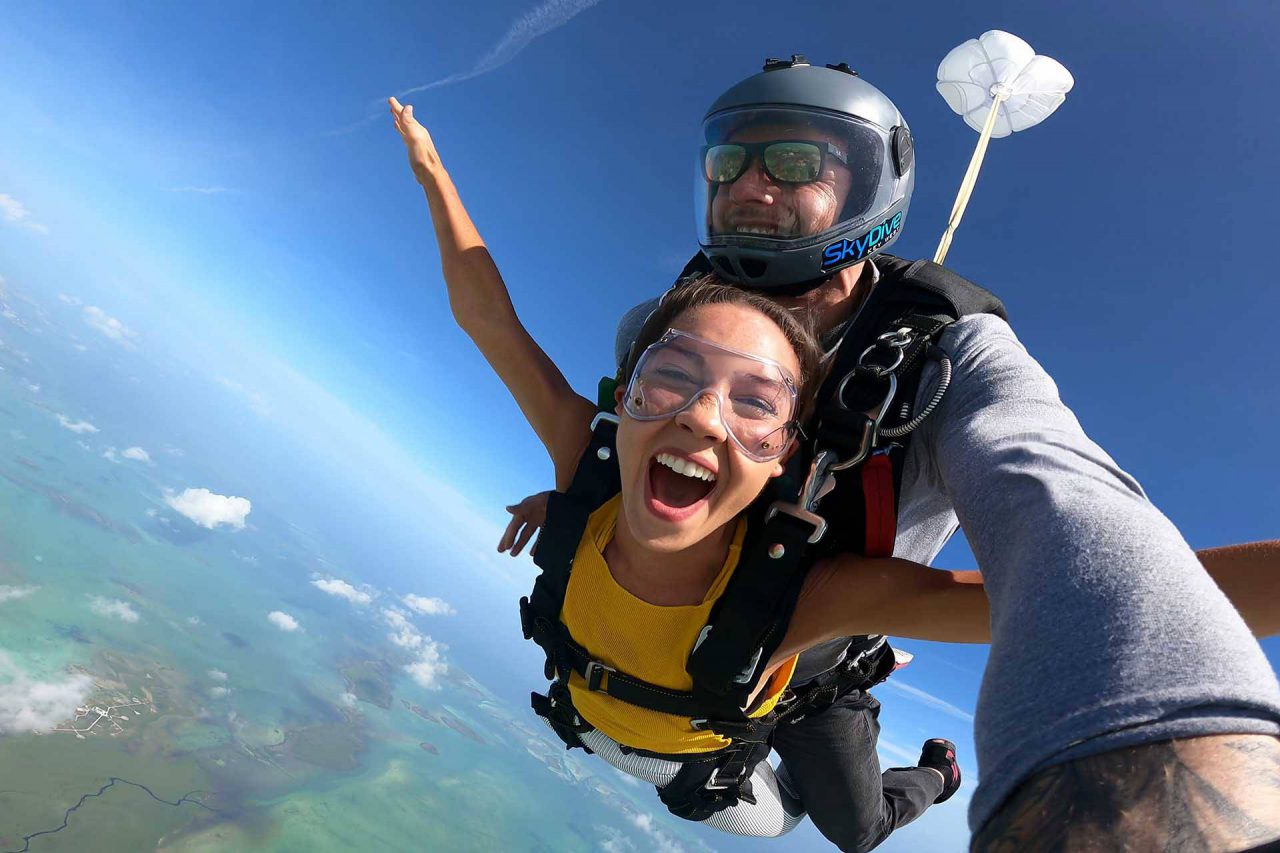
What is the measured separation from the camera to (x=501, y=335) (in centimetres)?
214

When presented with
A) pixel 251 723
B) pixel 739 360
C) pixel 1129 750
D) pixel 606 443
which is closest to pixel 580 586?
pixel 606 443

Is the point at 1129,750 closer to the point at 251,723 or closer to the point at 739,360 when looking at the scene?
the point at 739,360

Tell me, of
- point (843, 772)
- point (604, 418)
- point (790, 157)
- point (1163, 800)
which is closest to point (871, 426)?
point (604, 418)

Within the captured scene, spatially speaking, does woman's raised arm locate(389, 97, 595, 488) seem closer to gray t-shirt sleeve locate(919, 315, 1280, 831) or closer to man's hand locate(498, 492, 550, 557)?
man's hand locate(498, 492, 550, 557)

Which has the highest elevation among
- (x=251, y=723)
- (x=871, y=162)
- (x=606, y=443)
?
(x=871, y=162)

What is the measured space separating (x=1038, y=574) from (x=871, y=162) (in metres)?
1.94

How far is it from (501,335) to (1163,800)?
1.95m

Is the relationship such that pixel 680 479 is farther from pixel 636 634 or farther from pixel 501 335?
pixel 501 335

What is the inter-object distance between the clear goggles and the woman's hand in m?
1.31

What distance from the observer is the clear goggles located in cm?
169

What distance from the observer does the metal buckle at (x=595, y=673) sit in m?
2.00

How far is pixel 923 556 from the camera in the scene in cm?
208

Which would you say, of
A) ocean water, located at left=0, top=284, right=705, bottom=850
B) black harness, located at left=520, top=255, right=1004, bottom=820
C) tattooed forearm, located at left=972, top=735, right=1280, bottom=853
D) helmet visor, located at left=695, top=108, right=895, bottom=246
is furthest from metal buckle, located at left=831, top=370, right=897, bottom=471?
ocean water, located at left=0, top=284, right=705, bottom=850

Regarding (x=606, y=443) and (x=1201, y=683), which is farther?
(x=606, y=443)
